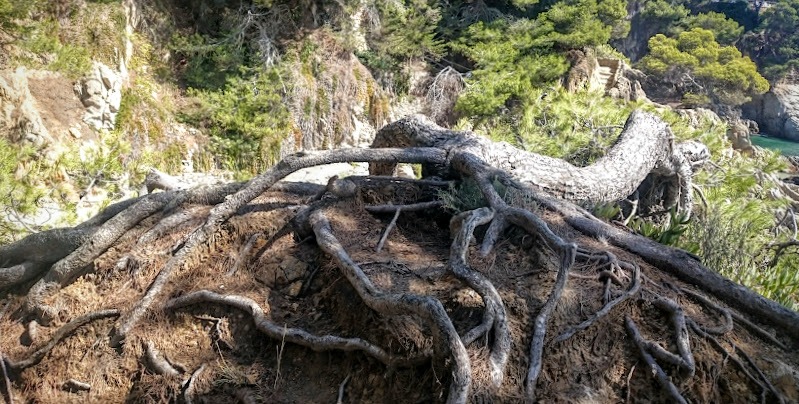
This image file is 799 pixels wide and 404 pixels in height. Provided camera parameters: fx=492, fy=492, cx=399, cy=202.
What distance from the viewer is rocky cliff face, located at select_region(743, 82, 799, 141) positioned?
37.2 m

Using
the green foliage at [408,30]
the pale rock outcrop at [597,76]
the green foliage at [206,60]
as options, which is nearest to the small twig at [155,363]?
the green foliage at [206,60]

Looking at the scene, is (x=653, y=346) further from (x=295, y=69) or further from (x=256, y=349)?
(x=295, y=69)

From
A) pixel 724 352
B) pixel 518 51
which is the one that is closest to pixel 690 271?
pixel 724 352

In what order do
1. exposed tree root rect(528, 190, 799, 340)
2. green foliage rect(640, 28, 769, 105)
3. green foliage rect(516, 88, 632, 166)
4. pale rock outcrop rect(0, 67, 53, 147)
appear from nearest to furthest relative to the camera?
1. exposed tree root rect(528, 190, 799, 340)
2. pale rock outcrop rect(0, 67, 53, 147)
3. green foliage rect(516, 88, 632, 166)
4. green foliage rect(640, 28, 769, 105)

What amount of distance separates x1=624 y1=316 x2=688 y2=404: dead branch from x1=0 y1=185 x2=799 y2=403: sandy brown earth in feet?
0.14

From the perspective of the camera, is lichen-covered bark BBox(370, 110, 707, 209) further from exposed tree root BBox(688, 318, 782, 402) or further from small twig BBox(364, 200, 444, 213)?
exposed tree root BBox(688, 318, 782, 402)

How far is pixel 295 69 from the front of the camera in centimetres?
1175

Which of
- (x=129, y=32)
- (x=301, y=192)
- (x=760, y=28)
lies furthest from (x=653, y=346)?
(x=760, y=28)

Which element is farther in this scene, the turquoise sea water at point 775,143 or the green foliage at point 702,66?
the green foliage at point 702,66

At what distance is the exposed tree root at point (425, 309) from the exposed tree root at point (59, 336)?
5.35ft

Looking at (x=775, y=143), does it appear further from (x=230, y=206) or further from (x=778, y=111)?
(x=230, y=206)

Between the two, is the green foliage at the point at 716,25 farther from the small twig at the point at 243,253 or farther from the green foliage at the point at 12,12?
the small twig at the point at 243,253

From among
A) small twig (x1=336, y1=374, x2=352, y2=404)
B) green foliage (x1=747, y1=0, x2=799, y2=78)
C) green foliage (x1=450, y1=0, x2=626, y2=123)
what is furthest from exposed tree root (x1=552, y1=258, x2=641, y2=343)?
green foliage (x1=747, y1=0, x2=799, y2=78)

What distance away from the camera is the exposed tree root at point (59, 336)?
3.39 meters
